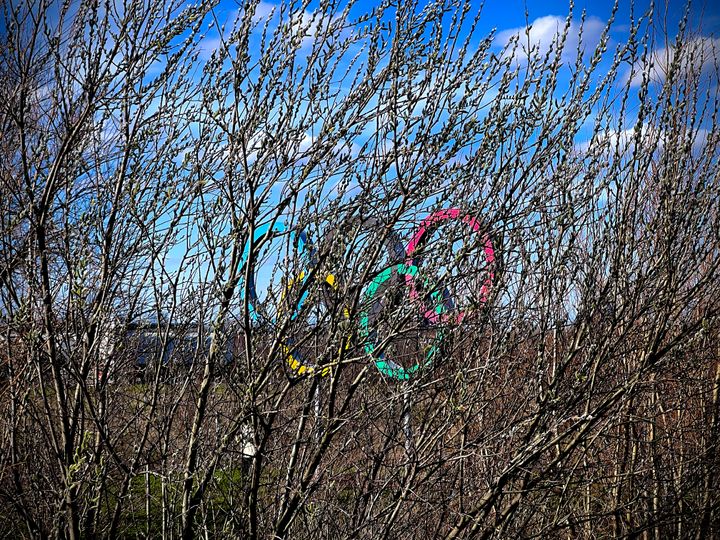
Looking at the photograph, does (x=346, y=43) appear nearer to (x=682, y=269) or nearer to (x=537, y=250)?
(x=537, y=250)

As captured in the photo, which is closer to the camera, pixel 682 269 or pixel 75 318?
pixel 75 318

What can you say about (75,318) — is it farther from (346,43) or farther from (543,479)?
(543,479)

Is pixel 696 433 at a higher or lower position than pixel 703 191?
lower

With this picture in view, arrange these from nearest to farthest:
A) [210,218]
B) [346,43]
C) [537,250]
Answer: [210,218] < [346,43] < [537,250]

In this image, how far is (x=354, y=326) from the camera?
258 centimetres

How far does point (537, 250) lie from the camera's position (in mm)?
3484

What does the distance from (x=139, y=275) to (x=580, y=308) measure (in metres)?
2.27

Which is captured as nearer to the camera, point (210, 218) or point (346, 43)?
point (210, 218)

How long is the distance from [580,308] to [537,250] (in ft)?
1.29

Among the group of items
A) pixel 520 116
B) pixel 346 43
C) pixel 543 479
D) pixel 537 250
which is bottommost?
pixel 543 479

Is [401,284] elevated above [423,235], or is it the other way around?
[423,235]

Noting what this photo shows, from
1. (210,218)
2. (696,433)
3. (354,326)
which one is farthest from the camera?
(696,433)

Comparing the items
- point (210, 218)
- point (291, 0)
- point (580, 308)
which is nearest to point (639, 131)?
point (580, 308)

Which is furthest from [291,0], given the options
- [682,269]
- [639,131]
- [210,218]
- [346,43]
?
[682,269]
